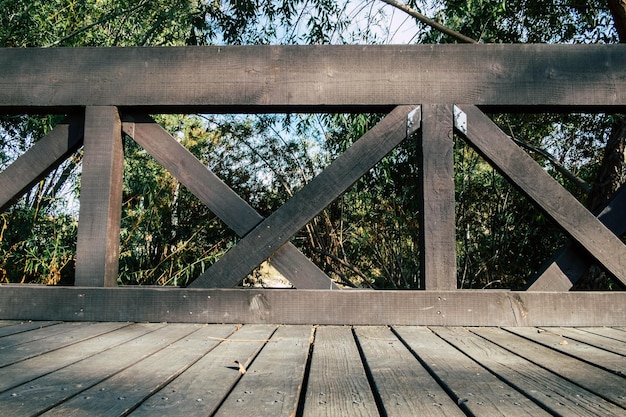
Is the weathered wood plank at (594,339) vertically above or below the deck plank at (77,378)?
above

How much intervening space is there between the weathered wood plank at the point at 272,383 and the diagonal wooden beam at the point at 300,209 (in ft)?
1.55

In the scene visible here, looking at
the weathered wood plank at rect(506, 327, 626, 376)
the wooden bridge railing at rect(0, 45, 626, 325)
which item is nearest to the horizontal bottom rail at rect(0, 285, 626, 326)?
the wooden bridge railing at rect(0, 45, 626, 325)

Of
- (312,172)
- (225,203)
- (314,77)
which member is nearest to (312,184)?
(225,203)

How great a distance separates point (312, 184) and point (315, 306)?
52 centimetres

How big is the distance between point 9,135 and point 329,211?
3240 mm

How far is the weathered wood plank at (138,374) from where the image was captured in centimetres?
91

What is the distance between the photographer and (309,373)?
119 centimetres

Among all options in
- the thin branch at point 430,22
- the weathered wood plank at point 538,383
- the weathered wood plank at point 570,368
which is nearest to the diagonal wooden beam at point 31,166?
the weathered wood plank at point 538,383

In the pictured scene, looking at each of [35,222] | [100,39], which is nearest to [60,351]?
[35,222]

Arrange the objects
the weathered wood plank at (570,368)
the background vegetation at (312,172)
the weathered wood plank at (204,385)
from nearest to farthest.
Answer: the weathered wood plank at (204,385) < the weathered wood plank at (570,368) < the background vegetation at (312,172)

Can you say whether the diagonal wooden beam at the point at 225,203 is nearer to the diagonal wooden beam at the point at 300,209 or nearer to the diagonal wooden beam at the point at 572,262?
the diagonal wooden beam at the point at 300,209

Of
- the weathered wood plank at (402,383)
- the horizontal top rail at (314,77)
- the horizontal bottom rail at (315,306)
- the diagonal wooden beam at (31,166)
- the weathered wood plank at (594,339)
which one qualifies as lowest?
the weathered wood plank at (402,383)

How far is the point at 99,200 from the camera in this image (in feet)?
6.84

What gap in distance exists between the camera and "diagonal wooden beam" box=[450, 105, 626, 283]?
196cm
